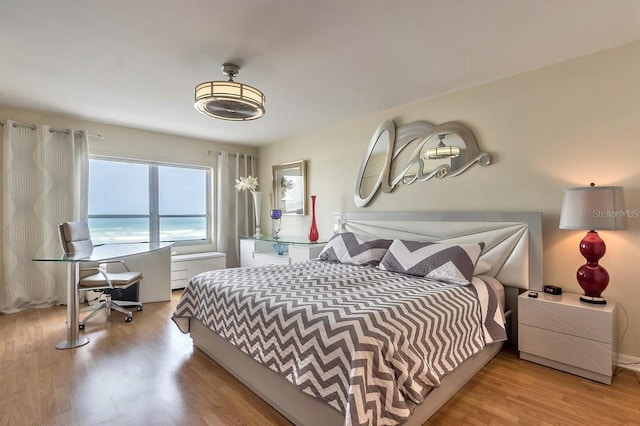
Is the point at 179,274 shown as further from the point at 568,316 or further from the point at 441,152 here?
the point at 568,316

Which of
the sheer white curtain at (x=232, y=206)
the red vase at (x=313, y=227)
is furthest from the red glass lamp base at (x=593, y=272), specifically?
the sheer white curtain at (x=232, y=206)

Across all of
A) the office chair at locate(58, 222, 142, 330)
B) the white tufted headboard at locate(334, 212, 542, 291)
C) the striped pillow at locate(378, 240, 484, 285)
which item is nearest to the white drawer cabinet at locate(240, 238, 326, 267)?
the white tufted headboard at locate(334, 212, 542, 291)

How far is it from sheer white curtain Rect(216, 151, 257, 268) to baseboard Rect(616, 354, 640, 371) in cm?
482

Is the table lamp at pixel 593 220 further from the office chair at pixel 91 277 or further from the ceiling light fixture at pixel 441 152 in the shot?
the office chair at pixel 91 277

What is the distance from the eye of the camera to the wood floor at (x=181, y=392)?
1756 millimetres

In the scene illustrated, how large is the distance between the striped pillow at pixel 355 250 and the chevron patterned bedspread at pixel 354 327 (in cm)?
45

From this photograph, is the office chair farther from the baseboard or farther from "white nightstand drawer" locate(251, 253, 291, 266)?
the baseboard

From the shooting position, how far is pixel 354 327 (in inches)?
58.8

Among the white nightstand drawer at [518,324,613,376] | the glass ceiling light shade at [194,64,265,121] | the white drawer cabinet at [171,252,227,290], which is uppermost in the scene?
the glass ceiling light shade at [194,64,265,121]

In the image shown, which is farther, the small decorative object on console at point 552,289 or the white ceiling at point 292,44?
the small decorative object on console at point 552,289

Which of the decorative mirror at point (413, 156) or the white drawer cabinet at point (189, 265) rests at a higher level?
the decorative mirror at point (413, 156)

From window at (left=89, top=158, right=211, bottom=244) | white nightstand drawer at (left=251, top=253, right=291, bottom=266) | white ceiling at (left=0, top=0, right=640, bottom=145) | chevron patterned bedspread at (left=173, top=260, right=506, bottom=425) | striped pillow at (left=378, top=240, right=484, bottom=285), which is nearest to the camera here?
chevron patterned bedspread at (left=173, top=260, right=506, bottom=425)

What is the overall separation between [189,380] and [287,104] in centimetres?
277

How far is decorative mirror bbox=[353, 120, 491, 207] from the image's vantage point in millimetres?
3055
